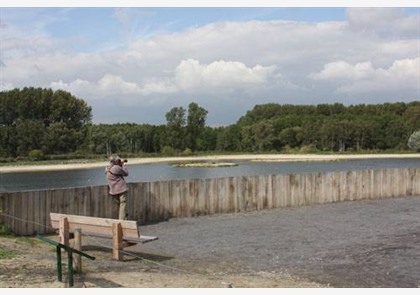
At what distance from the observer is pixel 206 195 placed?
1714cm

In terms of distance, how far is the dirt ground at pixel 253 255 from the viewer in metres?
8.76

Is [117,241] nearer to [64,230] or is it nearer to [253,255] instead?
[64,230]

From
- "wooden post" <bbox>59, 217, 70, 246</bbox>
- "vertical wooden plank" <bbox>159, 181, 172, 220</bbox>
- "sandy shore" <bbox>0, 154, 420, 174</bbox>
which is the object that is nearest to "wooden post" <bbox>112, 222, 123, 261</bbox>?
"wooden post" <bbox>59, 217, 70, 246</bbox>

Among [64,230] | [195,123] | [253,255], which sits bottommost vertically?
[253,255]

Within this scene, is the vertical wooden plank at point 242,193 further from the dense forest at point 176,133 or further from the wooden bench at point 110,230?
the dense forest at point 176,133

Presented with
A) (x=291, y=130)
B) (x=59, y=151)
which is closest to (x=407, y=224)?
(x=59, y=151)

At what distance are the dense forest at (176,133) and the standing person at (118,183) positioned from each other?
8540cm

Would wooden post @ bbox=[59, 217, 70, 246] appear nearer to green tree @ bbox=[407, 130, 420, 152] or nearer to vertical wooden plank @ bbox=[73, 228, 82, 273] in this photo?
vertical wooden plank @ bbox=[73, 228, 82, 273]

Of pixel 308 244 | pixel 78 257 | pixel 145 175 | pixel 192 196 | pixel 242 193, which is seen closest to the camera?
pixel 78 257

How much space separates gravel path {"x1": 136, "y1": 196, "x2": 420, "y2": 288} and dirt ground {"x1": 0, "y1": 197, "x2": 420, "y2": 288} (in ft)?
0.05

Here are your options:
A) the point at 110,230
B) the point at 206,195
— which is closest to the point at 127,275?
the point at 110,230

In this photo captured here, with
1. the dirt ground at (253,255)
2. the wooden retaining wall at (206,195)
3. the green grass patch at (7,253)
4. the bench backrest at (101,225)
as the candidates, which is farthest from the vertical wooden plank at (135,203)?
the green grass patch at (7,253)

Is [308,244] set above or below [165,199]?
below

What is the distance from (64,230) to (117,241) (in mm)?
1126
